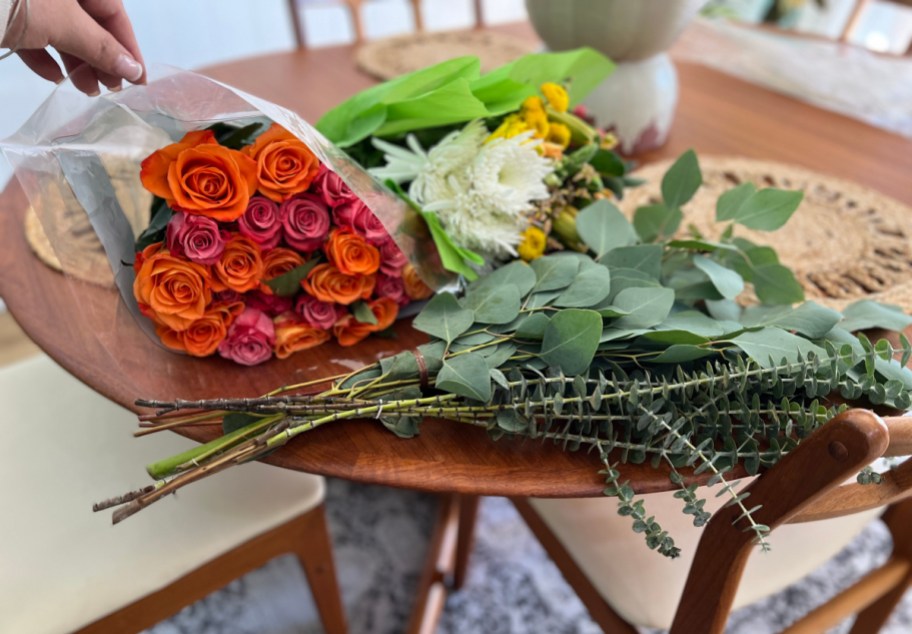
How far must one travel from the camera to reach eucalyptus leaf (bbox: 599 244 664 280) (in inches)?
25.9

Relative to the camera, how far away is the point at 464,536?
1.30 m

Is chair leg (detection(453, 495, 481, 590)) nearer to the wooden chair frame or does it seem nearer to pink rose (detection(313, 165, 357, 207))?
the wooden chair frame

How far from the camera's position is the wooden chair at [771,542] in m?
0.46

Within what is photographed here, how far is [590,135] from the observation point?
0.76 meters

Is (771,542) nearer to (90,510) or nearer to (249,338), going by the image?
(249,338)

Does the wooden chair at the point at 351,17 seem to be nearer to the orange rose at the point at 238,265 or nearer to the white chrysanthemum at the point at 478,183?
the white chrysanthemum at the point at 478,183

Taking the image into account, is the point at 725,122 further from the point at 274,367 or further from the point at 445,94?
the point at 274,367

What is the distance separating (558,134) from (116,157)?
458mm

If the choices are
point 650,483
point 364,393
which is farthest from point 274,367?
point 650,483

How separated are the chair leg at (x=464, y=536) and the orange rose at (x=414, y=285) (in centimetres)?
64

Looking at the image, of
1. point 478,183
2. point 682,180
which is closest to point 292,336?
point 478,183

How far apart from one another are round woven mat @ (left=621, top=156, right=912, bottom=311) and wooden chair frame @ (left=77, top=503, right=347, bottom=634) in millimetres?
646

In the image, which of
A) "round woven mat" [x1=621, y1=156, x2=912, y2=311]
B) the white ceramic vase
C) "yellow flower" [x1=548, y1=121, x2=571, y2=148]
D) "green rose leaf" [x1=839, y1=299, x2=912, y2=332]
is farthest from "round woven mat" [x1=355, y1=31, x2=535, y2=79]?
"green rose leaf" [x1=839, y1=299, x2=912, y2=332]

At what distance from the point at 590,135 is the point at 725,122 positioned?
23.6 inches
